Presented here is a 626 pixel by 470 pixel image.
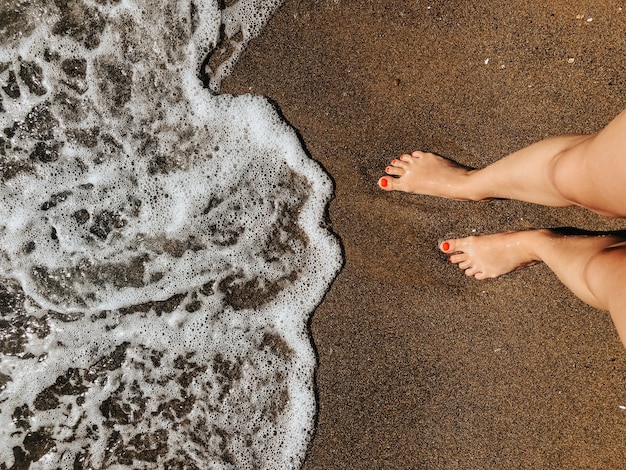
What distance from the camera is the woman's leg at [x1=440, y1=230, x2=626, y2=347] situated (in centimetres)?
157

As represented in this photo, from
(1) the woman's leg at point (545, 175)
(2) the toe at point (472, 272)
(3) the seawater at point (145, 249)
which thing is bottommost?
(3) the seawater at point (145, 249)

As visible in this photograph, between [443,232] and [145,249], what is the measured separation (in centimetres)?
141

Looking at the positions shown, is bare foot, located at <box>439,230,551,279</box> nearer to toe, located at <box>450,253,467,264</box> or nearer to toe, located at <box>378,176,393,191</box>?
toe, located at <box>450,253,467,264</box>

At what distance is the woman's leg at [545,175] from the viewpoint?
4.67 feet

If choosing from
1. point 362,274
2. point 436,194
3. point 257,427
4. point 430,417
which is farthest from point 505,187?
point 257,427

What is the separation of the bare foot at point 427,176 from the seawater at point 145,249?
0.36 meters

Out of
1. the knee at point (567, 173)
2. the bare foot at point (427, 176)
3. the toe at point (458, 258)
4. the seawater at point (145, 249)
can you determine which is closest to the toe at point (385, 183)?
the bare foot at point (427, 176)

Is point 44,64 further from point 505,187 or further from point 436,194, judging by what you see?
point 505,187

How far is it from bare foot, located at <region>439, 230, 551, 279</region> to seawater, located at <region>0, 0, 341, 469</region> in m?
0.60

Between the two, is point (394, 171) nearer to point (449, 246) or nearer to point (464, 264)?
point (449, 246)

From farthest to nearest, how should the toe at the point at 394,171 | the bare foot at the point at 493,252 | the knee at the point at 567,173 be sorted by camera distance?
1. the toe at the point at 394,171
2. the bare foot at the point at 493,252
3. the knee at the point at 567,173

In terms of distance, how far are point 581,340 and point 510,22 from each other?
1.44 m

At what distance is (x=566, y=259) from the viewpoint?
1846 mm

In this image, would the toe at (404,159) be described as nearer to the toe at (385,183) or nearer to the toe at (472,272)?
the toe at (385,183)
